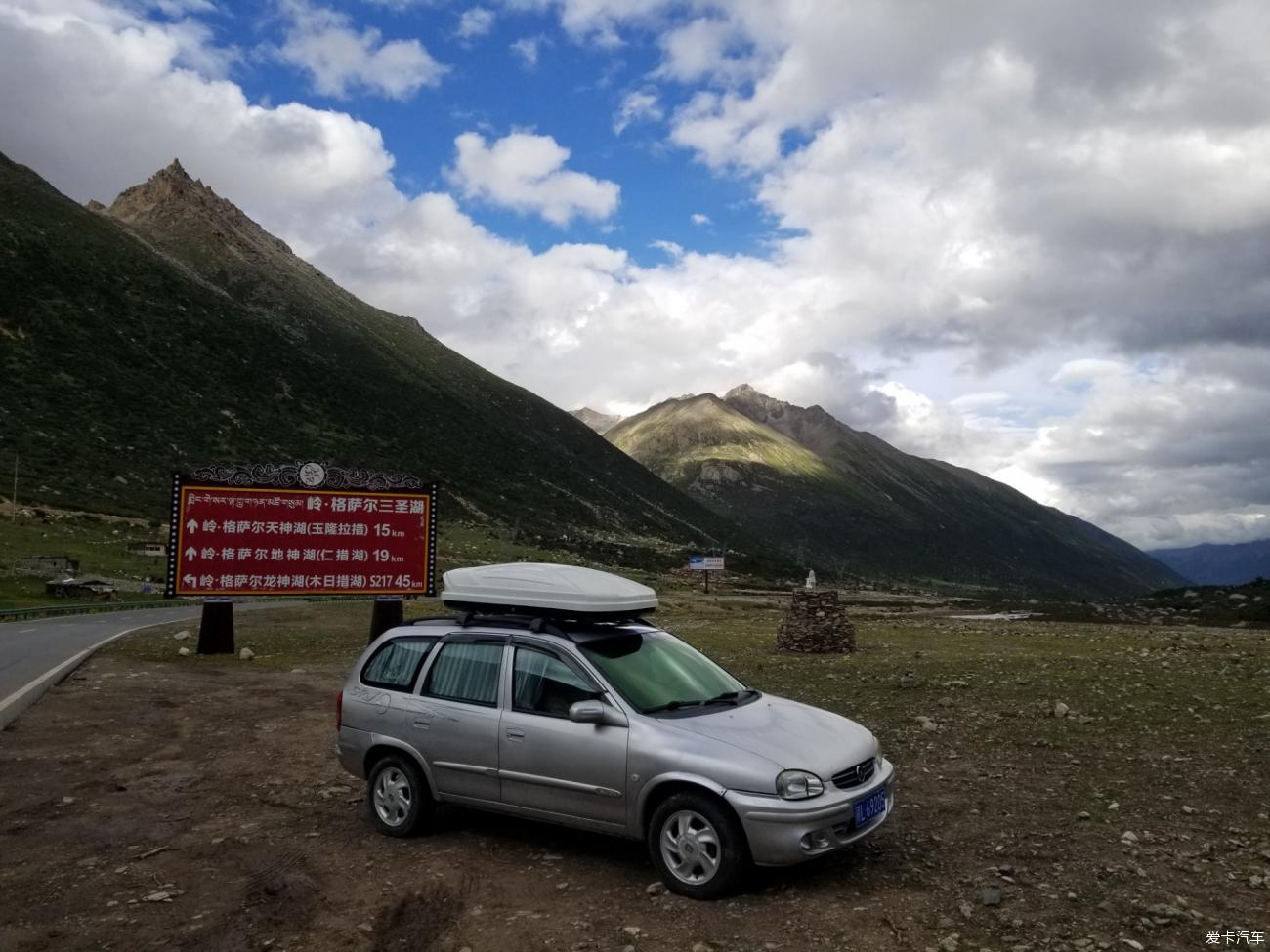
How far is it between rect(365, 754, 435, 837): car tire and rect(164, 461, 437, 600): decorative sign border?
1291cm

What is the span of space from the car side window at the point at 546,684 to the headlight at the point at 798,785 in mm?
1644

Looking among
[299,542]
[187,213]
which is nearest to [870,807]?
[299,542]

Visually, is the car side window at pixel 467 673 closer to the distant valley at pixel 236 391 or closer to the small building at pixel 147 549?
the small building at pixel 147 549

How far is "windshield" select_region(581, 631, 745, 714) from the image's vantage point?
738 cm

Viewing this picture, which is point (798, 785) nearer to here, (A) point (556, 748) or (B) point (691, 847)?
(B) point (691, 847)

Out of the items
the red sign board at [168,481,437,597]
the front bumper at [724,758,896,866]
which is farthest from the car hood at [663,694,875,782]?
the red sign board at [168,481,437,597]

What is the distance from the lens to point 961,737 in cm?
1141

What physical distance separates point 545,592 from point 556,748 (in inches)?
57.4

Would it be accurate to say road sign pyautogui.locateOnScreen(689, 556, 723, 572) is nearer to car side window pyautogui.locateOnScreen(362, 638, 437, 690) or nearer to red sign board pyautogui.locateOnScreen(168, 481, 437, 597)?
red sign board pyautogui.locateOnScreen(168, 481, 437, 597)

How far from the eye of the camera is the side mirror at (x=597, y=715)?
6.95 m

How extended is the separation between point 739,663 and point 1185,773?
1173 centimetres

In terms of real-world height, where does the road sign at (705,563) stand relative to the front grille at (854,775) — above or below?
above

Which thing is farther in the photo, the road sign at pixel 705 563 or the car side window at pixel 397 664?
the road sign at pixel 705 563

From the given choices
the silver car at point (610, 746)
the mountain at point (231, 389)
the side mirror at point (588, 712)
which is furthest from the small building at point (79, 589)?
the side mirror at point (588, 712)
